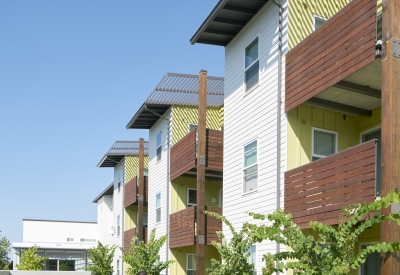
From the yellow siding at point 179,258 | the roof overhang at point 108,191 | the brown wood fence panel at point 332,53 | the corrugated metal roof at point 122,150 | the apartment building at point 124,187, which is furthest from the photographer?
the roof overhang at point 108,191

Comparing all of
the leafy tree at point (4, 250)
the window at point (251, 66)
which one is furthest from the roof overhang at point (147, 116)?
the leafy tree at point (4, 250)

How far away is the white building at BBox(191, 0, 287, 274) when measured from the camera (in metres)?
16.5

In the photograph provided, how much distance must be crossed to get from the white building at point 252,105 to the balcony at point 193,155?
195 centimetres

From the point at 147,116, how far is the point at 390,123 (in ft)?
74.5

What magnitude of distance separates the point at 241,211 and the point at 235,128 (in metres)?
2.62

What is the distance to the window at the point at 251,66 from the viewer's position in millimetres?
18406

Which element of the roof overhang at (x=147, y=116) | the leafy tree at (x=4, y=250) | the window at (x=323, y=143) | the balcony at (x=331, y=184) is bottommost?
the leafy tree at (x=4, y=250)

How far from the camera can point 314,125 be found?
1612cm

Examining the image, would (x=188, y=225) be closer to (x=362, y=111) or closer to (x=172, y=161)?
(x=172, y=161)

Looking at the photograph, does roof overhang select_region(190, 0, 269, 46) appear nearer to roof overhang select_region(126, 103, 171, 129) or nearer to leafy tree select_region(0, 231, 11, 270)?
roof overhang select_region(126, 103, 171, 129)

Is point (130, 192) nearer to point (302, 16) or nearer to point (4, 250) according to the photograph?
point (302, 16)

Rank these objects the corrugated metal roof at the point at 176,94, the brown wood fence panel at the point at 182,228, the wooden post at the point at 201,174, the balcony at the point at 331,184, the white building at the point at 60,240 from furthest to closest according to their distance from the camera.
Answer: the white building at the point at 60,240 → the corrugated metal roof at the point at 176,94 → the brown wood fence panel at the point at 182,228 → the wooden post at the point at 201,174 → the balcony at the point at 331,184

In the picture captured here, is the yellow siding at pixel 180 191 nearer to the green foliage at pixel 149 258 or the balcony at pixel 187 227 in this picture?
the balcony at pixel 187 227

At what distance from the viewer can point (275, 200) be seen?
16.2m
